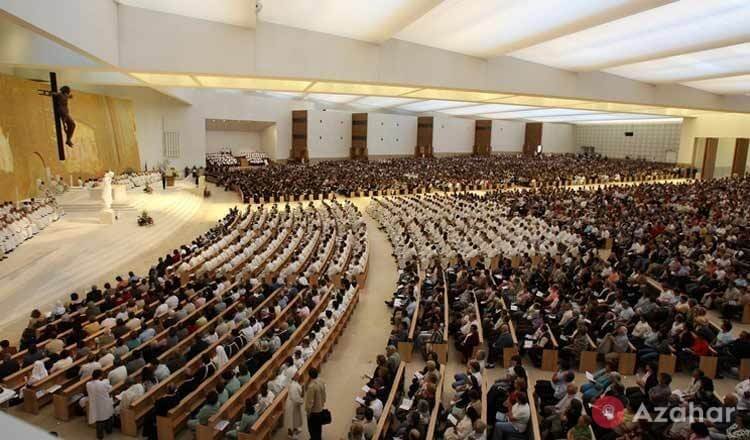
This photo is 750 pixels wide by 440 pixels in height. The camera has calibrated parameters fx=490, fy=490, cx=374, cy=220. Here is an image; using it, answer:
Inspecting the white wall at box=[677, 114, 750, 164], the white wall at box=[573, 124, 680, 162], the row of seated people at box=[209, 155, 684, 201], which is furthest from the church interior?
the white wall at box=[573, 124, 680, 162]

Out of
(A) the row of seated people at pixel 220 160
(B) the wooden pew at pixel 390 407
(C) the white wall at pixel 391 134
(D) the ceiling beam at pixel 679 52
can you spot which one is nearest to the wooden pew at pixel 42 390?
(B) the wooden pew at pixel 390 407

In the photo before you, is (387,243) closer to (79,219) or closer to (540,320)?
(540,320)

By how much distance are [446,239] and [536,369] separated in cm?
622

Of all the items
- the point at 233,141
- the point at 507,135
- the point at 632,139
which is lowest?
the point at 233,141

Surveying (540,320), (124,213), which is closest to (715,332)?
(540,320)

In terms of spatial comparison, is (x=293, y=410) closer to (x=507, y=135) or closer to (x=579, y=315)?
(x=579, y=315)

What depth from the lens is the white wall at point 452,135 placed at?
124 feet

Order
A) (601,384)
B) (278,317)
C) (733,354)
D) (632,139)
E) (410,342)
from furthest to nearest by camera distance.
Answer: (632,139)
(278,317)
(410,342)
(733,354)
(601,384)

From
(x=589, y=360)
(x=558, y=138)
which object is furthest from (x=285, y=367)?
(x=558, y=138)

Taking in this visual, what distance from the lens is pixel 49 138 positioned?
626 inches

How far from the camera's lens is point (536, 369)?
6.82 meters

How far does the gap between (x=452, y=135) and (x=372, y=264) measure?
28.2m

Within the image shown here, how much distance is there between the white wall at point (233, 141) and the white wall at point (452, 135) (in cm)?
1340

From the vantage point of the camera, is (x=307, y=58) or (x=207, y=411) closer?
(x=207, y=411)
